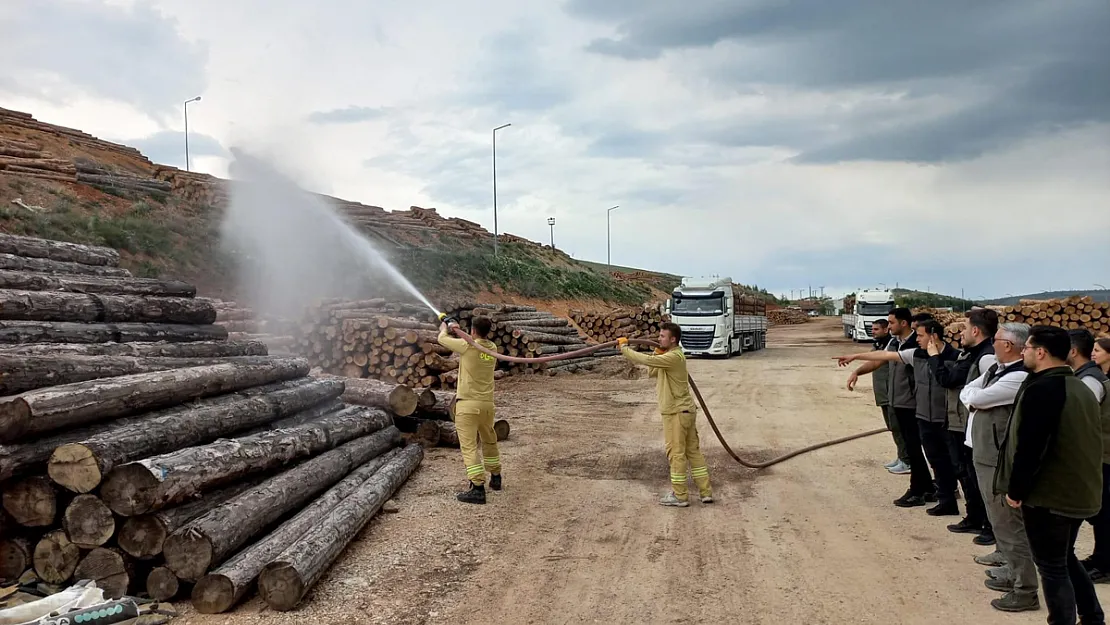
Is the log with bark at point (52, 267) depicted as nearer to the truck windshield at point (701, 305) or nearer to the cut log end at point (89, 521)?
the cut log end at point (89, 521)

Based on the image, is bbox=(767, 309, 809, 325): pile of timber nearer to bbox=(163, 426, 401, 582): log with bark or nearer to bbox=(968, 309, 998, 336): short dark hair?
bbox=(968, 309, 998, 336): short dark hair

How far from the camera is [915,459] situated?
7859 millimetres

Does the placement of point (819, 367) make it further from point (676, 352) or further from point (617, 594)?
point (617, 594)

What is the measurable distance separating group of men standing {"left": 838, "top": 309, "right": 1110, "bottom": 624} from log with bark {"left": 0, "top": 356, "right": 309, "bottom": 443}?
256 inches

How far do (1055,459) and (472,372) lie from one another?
17.8ft

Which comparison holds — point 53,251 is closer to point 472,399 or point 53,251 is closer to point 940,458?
point 472,399

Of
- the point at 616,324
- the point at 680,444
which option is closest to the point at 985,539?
the point at 680,444

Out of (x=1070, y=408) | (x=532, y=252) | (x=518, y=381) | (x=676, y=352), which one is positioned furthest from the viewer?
(x=532, y=252)

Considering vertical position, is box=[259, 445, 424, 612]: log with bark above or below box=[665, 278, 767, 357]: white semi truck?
below

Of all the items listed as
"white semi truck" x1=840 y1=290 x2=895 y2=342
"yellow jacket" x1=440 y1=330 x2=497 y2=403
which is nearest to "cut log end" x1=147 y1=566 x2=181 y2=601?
"yellow jacket" x1=440 y1=330 x2=497 y2=403

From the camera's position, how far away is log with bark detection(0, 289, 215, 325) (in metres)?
8.09

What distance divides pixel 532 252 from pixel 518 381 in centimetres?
3600

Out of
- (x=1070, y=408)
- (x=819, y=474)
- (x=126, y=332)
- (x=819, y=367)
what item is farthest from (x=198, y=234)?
(x=1070, y=408)

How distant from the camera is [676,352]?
7852mm
